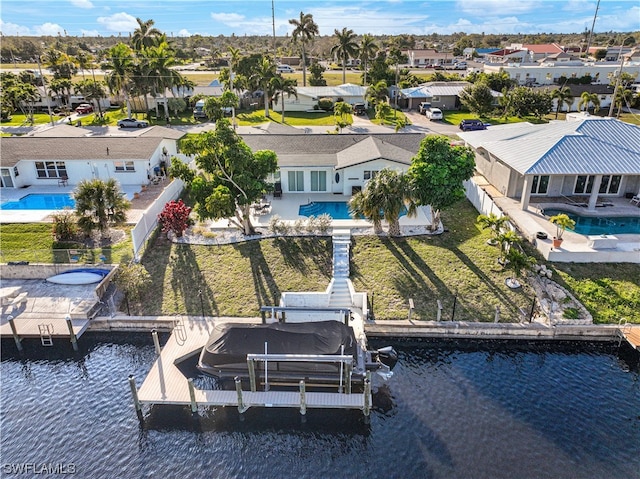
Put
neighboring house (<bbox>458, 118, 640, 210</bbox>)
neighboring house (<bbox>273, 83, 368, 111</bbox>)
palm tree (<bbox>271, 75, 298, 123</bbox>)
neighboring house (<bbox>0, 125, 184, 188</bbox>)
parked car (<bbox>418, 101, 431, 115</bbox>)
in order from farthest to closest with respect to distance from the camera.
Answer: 1. neighboring house (<bbox>273, 83, 368, 111</bbox>)
2. parked car (<bbox>418, 101, 431, 115</bbox>)
3. palm tree (<bbox>271, 75, 298, 123</bbox>)
4. neighboring house (<bbox>0, 125, 184, 188</bbox>)
5. neighboring house (<bbox>458, 118, 640, 210</bbox>)

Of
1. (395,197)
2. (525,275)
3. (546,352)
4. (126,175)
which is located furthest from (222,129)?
(546,352)

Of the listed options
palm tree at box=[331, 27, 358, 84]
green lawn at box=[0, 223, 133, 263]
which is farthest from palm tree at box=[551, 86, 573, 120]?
green lawn at box=[0, 223, 133, 263]

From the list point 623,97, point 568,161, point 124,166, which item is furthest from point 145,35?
point 623,97

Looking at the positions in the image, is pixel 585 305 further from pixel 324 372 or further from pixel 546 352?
pixel 324 372

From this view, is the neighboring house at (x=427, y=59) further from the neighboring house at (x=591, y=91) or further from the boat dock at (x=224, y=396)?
the boat dock at (x=224, y=396)

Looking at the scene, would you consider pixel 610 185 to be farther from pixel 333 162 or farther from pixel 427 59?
pixel 427 59

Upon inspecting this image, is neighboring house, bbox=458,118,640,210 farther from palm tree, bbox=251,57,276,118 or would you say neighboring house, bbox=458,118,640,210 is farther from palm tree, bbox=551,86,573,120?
A: palm tree, bbox=251,57,276,118
